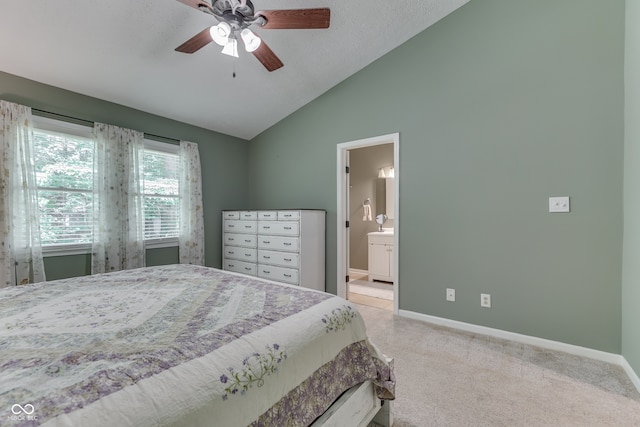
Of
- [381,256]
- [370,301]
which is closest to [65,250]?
[370,301]

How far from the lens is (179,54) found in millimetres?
Result: 2666

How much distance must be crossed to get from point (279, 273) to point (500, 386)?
7.88 ft

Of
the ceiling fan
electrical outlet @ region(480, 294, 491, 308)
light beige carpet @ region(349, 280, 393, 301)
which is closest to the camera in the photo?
the ceiling fan

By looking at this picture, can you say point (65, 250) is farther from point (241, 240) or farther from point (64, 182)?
point (241, 240)

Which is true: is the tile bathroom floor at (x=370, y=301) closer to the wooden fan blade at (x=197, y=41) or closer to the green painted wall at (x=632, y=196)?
the green painted wall at (x=632, y=196)

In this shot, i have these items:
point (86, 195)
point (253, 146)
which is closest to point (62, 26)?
point (86, 195)

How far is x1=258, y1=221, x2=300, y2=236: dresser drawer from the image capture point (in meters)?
3.36

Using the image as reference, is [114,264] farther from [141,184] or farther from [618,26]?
[618,26]

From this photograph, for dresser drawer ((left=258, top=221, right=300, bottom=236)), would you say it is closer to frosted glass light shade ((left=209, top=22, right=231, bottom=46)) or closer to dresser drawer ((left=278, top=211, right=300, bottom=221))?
dresser drawer ((left=278, top=211, right=300, bottom=221))

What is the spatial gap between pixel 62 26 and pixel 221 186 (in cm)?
240

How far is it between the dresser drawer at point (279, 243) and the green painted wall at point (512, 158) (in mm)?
1245

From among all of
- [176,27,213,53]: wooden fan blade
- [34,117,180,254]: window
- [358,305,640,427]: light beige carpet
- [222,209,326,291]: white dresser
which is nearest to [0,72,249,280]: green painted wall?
[34,117,180,254]: window

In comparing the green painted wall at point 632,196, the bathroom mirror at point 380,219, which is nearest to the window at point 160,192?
the bathroom mirror at point 380,219

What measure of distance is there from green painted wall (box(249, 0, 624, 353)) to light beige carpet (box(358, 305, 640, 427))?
314 millimetres
